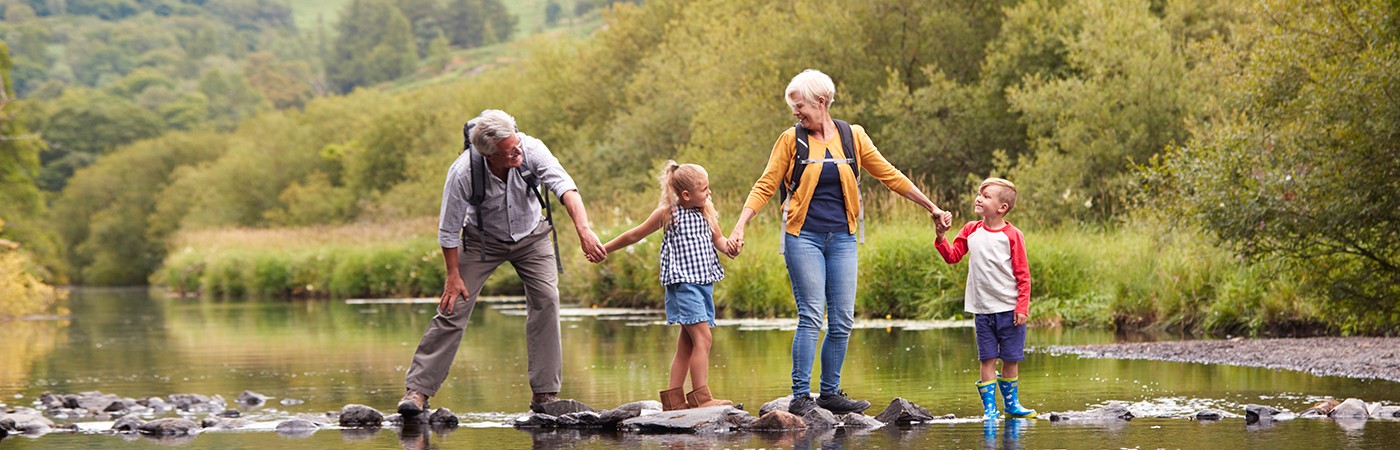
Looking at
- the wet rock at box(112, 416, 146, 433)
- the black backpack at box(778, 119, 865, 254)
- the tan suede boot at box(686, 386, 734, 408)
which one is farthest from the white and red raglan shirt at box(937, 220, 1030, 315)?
Result: the wet rock at box(112, 416, 146, 433)

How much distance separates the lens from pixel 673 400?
9750 mm

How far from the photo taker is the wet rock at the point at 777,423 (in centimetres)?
891

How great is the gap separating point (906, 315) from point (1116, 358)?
25.8ft

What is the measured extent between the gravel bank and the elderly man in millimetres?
5557

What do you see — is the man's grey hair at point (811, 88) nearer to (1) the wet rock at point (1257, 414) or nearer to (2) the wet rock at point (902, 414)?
(2) the wet rock at point (902, 414)

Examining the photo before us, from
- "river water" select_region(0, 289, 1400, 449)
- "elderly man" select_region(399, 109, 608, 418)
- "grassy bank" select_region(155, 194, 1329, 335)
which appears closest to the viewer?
"river water" select_region(0, 289, 1400, 449)

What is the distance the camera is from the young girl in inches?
375

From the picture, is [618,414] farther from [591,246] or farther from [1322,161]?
[1322,161]

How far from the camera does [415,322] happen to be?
25.5 m

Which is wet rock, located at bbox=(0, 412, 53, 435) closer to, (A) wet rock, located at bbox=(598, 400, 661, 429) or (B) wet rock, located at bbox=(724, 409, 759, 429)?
(A) wet rock, located at bbox=(598, 400, 661, 429)

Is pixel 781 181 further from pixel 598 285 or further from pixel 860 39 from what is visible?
pixel 860 39

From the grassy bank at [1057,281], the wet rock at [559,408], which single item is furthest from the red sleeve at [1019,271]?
the grassy bank at [1057,281]

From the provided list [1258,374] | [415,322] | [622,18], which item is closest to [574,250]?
[415,322]

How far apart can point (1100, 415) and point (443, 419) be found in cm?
374
